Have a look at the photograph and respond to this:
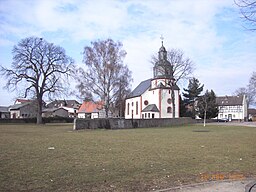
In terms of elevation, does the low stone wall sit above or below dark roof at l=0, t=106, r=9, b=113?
below

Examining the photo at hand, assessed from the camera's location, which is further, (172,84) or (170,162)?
(172,84)

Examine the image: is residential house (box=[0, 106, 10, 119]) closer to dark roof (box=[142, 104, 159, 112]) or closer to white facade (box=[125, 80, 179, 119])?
white facade (box=[125, 80, 179, 119])

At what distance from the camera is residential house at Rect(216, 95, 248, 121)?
106575 millimetres

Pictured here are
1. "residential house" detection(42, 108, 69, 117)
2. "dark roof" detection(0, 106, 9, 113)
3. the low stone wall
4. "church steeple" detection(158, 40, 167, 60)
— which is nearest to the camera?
the low stone wall

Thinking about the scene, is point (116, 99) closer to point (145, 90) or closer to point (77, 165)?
point (145, 90)

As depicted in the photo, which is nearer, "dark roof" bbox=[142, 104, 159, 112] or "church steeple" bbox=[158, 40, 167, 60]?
"church steeple" bbox=[158, 40, 167, 60]

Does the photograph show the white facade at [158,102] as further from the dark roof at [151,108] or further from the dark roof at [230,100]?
the dark roof at [230,100]

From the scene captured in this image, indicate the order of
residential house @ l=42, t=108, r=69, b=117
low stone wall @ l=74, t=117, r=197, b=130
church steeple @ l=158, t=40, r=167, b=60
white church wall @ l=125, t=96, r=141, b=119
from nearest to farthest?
low stone wall @ l=74, t=117, r=197, b=130 → church steeple @ l=158, t=40, r=167, b=60 → white church wall @ l=125, t=96, r=141, b=119 → residential house @ l=42, t=108, r=69, b=117

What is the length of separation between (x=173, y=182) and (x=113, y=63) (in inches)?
1836

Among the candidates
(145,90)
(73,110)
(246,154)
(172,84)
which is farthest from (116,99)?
(73,110)

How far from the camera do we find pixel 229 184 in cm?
796

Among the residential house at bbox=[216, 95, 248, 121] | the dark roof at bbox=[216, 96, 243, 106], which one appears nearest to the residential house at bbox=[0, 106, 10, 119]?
the residential house at bbox=[216, 95, 248, 121]

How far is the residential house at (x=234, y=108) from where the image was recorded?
10657 centimetres

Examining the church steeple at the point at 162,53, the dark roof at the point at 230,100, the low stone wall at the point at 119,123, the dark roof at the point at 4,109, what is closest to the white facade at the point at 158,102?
the church steeple at the point at 162,53
